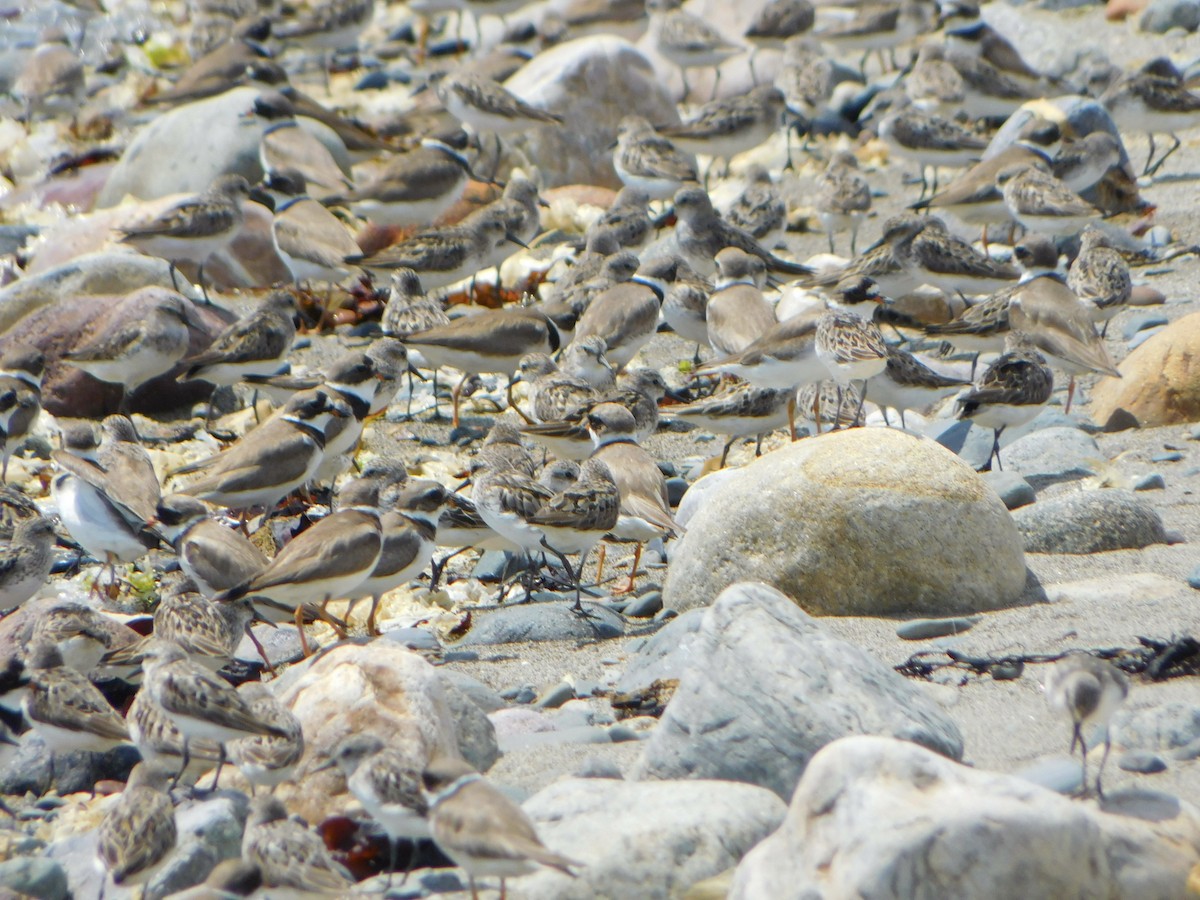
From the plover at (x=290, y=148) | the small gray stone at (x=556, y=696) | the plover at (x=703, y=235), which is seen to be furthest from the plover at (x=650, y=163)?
the small gray stone at (x=556, y=696)

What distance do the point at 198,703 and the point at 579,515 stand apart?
2.67 meters

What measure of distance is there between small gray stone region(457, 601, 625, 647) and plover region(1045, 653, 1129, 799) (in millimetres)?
2954

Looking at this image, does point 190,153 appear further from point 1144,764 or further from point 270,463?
point 1144,764

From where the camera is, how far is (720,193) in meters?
18.6

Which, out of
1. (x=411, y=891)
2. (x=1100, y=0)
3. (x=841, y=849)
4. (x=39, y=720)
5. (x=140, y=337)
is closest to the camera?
(x=841, y=849)

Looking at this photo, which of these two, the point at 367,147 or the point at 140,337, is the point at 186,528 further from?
the point at 367,147

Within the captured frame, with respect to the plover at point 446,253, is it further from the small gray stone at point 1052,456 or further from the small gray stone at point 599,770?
the small gray stone at point 599,770

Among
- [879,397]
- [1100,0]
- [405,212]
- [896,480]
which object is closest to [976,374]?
[879,397]

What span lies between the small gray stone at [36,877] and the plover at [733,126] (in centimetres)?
1339

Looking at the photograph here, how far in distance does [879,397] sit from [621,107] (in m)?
9.93

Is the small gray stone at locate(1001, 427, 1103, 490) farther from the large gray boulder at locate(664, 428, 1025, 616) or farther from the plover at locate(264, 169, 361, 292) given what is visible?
the plover at locate(264, 169, 361, 292)

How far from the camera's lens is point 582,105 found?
19.1m

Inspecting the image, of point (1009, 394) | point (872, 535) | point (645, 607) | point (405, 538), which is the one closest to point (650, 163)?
point (1009, 394)

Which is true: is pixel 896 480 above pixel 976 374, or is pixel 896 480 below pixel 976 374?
above
